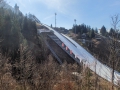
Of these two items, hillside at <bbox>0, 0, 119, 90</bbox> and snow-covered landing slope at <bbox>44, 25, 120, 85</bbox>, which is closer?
hillside at <bbox>0, 0, 119, 90</bbox>

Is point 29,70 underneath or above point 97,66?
above

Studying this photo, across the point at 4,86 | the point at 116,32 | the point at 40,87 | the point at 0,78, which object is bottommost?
the point at 40,87

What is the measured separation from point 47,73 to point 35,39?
960 inches

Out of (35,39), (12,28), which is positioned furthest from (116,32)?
(35,39)

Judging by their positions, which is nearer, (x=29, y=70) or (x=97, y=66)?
(x=29, y=70)

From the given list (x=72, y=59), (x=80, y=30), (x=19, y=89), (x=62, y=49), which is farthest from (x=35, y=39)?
(x=80, y=30)

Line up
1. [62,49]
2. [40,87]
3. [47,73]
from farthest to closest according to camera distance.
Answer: [62,49]
[47,73]
[40,87]

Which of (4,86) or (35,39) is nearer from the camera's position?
(4,86)

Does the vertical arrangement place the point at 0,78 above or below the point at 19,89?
above

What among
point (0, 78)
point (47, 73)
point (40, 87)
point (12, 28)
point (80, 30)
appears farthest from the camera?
point (80, 30)

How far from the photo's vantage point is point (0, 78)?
20.8 ft

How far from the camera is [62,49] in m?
36.4

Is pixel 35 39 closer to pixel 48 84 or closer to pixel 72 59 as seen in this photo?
pixel 72 59

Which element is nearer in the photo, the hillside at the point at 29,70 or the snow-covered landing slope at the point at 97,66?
the hillside at the point at 29,70
